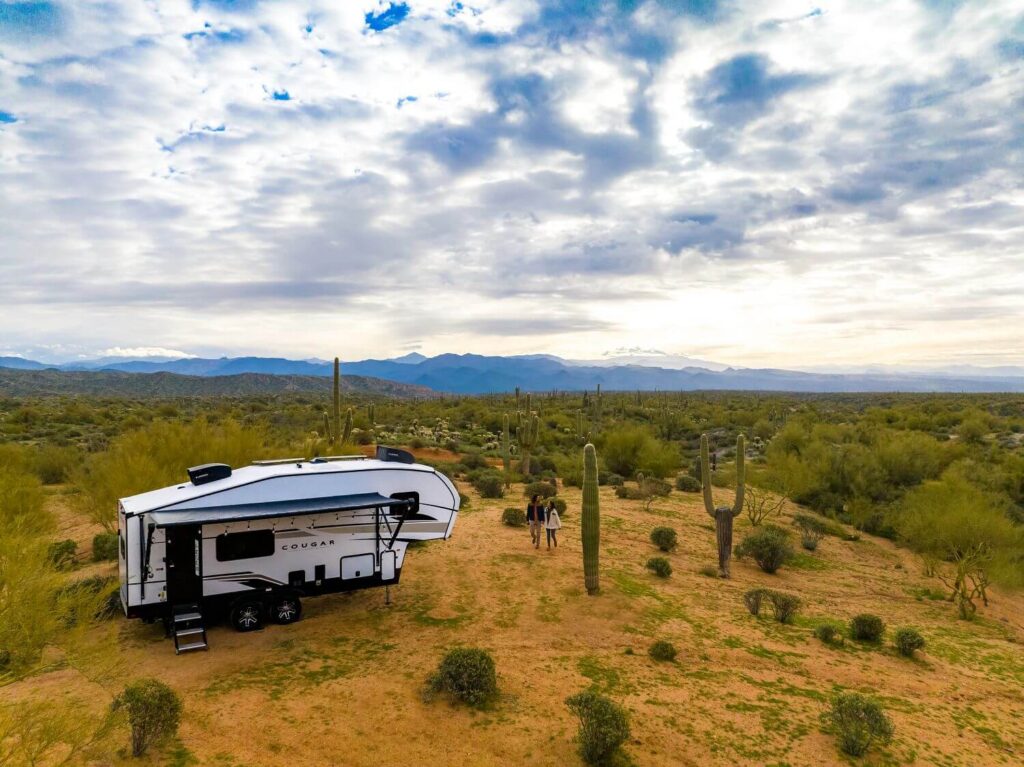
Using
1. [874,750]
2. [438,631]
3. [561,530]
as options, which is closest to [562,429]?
[561,530]

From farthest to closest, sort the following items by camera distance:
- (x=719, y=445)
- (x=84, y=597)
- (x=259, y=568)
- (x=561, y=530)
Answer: (x=719, y=445), (x=561, y=530), (x=259, y=568), (x=84, y=597)

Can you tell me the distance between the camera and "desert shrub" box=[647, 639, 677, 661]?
10.5 meters

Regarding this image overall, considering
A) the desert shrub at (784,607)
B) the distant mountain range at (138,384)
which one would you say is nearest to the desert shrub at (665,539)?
the desert shrub at (784,607)

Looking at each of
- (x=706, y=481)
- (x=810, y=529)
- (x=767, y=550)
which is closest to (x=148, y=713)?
(x=767, y=550)

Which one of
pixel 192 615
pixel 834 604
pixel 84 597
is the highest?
pixel 84 597

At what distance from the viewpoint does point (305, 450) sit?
2178cm

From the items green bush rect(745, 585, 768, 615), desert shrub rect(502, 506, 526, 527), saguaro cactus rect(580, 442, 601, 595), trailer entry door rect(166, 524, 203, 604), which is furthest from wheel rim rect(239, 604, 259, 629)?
green bush rect(745, 585, 768, 615)

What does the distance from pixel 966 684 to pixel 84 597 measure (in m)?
15.0

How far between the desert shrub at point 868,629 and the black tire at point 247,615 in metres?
12.5

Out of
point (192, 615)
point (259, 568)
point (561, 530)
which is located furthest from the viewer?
point (561, 530)

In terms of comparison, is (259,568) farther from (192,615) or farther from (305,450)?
(305,450)

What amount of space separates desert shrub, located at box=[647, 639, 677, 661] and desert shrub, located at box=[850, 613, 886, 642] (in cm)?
464

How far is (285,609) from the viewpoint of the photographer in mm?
11328

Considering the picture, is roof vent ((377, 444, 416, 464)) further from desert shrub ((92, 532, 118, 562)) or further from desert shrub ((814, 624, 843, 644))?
desert shrub ((814, 624, 843, 644))
